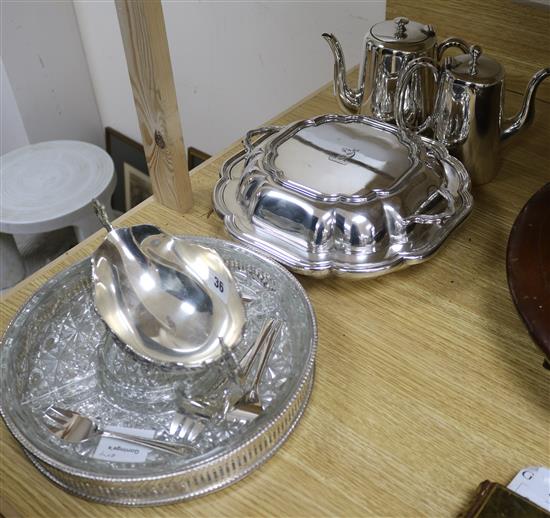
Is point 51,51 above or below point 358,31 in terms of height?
below

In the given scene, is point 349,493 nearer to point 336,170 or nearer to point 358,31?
point 336,170

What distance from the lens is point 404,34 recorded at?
2.49 feet

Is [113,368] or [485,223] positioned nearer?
[113,368]

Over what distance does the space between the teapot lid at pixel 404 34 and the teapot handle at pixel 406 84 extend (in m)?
0.03

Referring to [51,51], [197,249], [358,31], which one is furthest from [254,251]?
[51,51]

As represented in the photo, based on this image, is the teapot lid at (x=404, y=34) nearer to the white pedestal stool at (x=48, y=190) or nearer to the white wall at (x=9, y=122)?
the white pedestal stool at (x=48, y=190)

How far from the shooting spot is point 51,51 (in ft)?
5.10

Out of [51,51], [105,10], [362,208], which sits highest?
[362,208]

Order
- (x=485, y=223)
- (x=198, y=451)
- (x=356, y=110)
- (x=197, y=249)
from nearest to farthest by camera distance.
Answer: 1. (x=198, y=451)
2. (x=197, y=249)
3. (x=485, y=223)
4. (x=356, y=110)

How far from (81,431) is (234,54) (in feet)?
3.17

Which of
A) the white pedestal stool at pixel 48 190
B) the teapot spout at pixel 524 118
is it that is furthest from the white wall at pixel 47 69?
the teapot spout at pixel 524 118

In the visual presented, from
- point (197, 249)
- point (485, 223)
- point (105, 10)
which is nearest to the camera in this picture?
point (197, 249)

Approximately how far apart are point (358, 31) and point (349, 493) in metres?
0.82

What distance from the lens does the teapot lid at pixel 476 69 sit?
2.25 feet
